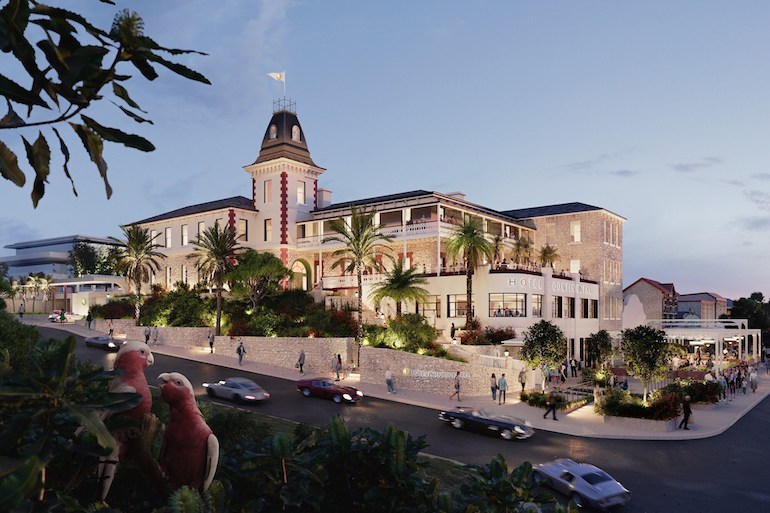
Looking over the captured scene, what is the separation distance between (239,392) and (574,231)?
43949 mm

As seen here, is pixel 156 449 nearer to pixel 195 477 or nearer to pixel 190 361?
pixel 195 477

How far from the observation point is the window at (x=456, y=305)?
1817 inches

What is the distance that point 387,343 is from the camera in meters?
38.1

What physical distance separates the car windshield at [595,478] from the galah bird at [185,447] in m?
14.0

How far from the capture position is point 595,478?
16484mm

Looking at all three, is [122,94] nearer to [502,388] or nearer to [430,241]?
[502,388]

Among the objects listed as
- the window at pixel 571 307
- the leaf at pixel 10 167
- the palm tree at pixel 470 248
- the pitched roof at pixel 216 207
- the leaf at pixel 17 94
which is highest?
the pitched roof at pixel 216 207

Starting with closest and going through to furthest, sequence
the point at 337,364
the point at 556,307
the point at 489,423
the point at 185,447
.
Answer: the point at 185,447 < the point at 489,423 < the point at 337,364 < the point at 556,307

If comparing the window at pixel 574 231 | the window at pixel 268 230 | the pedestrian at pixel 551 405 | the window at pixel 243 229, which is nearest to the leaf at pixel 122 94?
the pedestrian at pixel 551 405

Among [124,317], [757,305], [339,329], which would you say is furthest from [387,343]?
[757,305]

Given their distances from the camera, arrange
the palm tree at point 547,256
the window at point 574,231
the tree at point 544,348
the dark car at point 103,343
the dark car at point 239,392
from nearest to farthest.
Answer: the dark car at point 239,392 → the tree at point 544,348 → the dark car at point 103,343 → the palm tree at point 547,256 → the window at point 574,231

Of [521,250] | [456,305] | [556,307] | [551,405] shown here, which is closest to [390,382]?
[551,405]

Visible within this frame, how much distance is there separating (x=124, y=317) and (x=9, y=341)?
139 ft

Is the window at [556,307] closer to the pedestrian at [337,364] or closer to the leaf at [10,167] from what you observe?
the pedestrian at [337,364]
